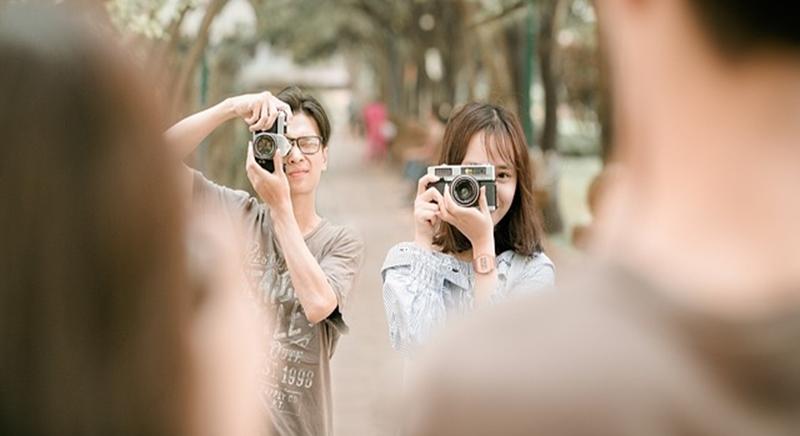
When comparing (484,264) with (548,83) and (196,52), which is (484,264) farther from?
(548,83)

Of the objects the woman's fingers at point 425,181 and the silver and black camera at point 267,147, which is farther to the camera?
the silver and black camera at point 267,147

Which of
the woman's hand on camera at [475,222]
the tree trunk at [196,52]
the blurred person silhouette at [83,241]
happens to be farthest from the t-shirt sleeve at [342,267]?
the tree trunk at [196,52]

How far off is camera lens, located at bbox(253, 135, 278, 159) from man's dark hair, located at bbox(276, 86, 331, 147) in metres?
0.30

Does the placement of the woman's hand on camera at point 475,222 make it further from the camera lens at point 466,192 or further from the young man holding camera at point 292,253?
the young man holding camera at point 292,253

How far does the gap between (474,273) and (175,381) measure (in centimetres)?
201

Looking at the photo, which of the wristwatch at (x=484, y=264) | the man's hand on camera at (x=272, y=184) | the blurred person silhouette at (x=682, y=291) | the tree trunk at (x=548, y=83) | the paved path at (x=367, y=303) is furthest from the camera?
the tree trunk at (x=548, y=83)

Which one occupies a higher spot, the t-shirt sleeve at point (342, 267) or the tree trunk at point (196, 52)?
the tree trunk at point (196, 52)

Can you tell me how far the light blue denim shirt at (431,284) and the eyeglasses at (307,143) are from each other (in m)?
0.56

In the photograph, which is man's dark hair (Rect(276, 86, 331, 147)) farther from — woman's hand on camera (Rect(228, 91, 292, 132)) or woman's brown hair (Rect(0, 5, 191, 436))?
woman's brown hair (Rect(0, 5, 191, 436))

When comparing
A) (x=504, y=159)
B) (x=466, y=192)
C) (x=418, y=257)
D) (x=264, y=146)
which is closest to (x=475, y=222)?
(x=466, y=192)

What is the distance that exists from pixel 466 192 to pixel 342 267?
535 mm

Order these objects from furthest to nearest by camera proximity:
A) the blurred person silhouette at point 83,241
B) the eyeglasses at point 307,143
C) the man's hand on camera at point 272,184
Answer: the eyeglasses at point 307,143 < the man's hand on camera at point 272,184 < the blurred person silhouette at point 83,241

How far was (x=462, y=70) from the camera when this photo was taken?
29.0 metres

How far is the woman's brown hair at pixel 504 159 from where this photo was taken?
139 inches
